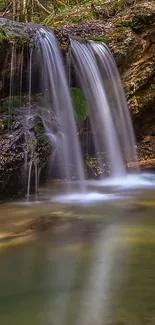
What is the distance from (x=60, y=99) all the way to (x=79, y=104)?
1.76 feet

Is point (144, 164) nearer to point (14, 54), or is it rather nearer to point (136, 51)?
point (136, 51)

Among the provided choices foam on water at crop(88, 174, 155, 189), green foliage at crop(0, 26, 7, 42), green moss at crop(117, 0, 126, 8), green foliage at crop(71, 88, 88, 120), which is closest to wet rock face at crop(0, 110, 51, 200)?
green foliage at crop(0, 26, 7, 42)

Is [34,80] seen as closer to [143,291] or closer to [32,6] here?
[143,291]

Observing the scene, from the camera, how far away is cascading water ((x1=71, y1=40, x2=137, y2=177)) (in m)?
7.95

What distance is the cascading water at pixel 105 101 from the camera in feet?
26.1

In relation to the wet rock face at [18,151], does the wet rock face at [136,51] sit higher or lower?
higher

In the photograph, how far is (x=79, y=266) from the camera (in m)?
2.88

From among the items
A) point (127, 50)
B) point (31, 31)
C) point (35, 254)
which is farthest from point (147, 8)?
point (35, 254)

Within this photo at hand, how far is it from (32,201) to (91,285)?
290cm

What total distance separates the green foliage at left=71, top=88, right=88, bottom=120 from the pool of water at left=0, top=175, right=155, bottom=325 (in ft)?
9.79

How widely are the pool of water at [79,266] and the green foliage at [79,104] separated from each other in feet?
9.79

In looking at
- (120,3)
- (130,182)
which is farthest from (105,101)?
(120,3)

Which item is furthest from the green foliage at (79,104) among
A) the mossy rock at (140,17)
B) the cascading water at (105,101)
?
the mossy rock at (140,17)

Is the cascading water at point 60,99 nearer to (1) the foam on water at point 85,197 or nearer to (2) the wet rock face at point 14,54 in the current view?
(2) the wet rock face at point 14,54
